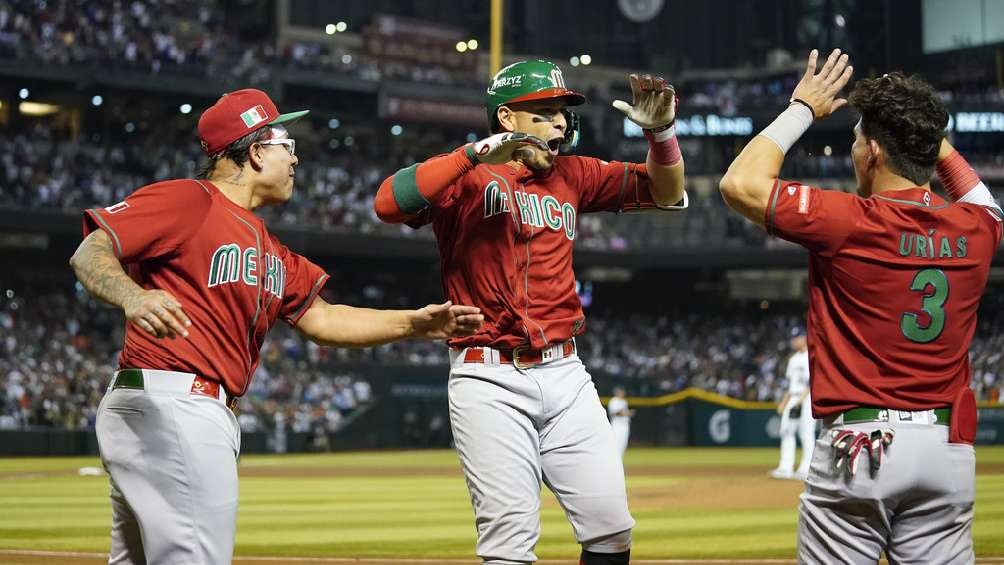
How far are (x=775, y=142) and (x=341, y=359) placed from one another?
3092cm

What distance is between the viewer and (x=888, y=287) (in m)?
3.95

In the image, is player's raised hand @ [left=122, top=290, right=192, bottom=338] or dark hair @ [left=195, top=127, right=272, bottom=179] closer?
player's raised hand @ [left=122, top=290, right=192, bottom=338]

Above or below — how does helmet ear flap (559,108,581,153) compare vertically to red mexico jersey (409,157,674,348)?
above

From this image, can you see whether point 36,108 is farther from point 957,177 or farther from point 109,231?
point 957,177

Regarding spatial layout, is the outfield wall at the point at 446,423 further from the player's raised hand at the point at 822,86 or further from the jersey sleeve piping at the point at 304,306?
the player's raised hand at the point at 822,86

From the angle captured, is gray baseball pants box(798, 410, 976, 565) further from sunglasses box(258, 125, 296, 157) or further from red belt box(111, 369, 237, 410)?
sunglasses box(258, 125, 296, 157)

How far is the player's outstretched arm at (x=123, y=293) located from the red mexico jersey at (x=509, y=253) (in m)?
1.44

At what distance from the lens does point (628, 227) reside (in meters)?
43.8

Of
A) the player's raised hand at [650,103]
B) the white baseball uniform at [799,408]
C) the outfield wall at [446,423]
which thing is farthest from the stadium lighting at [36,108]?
the player's raised hand at [650,103]

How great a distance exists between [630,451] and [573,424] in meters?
24.7

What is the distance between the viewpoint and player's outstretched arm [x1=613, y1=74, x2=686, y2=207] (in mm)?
5102

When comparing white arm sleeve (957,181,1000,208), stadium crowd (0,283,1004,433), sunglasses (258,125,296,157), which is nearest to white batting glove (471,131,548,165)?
sunglasses (258,125,296,157)

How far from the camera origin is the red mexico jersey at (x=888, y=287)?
155 inches

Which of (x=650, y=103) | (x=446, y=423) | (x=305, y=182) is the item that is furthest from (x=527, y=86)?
(x=305, y=182)
